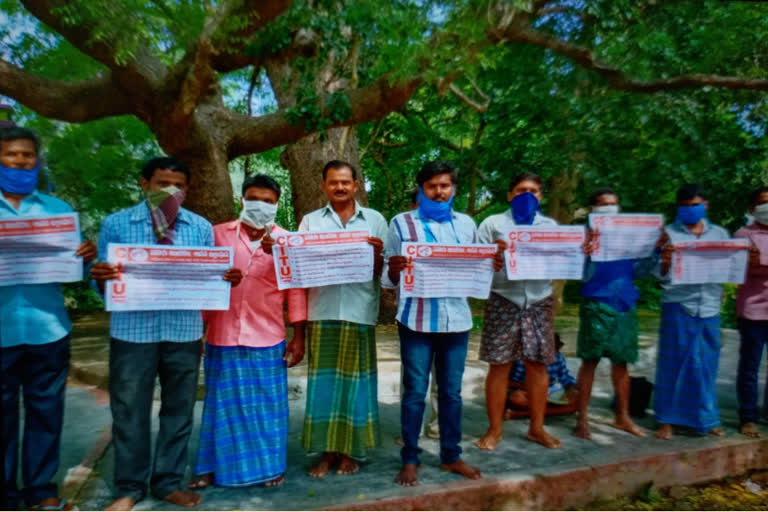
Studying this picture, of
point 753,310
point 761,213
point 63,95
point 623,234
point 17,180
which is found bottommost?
point 753,310

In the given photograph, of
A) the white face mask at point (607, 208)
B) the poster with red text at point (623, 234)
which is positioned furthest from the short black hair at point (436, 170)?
the white face mask at point (607, 208)

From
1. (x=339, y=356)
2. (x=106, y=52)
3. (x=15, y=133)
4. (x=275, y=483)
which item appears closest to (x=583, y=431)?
(x=339, y=356)

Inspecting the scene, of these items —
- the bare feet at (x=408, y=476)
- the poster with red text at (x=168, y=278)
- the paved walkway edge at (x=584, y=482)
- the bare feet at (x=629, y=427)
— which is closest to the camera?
the poster with red text at (x=168, y=278)

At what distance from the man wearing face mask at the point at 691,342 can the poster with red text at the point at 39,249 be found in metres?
3.96

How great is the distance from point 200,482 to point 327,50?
513 cm

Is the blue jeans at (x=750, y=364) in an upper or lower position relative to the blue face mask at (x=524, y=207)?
lower

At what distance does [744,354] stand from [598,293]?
4.74ft

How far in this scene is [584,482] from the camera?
3479 millimetres

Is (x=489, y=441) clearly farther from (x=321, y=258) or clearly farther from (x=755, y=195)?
(x=755, y=195)

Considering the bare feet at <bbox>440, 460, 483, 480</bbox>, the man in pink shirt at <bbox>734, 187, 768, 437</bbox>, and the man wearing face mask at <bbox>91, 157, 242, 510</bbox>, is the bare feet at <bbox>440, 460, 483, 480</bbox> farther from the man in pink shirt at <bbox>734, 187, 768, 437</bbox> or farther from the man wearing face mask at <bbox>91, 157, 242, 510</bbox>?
the man in pink shirt at <bbox>734, 187, 768, 437</bbox>

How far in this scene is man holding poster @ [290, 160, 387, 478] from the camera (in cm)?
336

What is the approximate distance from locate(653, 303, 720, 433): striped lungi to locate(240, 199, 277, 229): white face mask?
321cm

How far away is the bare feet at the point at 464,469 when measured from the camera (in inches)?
131

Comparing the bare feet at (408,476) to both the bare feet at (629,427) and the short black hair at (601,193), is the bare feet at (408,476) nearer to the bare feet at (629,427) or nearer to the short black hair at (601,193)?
Answer: the bare feet at (629,427)
